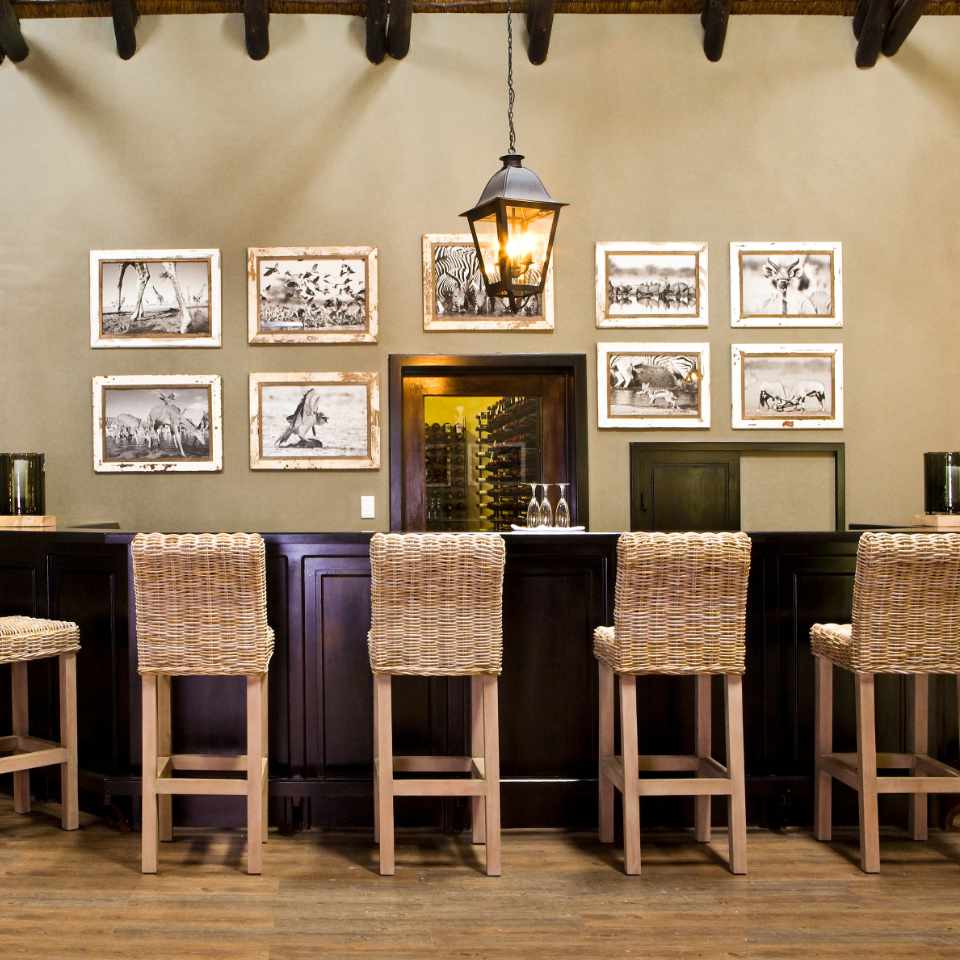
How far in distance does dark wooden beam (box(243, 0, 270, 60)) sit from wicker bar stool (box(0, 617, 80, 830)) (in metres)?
3.12

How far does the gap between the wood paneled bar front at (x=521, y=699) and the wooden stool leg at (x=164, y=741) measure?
0.35 ft

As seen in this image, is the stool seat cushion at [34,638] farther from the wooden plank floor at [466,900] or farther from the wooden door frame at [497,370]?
the wooden door frame at [497,370]

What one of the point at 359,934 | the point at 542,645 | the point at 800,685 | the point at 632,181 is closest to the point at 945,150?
the point at 632,181

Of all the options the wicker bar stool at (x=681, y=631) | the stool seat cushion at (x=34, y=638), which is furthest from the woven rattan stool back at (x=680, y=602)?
the stool seat cushion at (x=34, y=638)

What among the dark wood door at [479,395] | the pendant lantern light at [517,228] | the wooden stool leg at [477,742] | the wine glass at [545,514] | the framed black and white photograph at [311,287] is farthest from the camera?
the dark wood door at [479,395]

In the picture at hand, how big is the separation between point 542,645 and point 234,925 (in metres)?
1.38

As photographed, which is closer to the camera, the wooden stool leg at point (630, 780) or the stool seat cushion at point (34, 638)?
the wooden stool leg at point (630, 780)

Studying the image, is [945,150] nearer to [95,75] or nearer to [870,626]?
[870,626]

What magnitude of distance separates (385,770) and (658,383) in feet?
9.13

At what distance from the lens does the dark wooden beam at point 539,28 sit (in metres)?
4.87

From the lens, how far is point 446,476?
17.2 feet

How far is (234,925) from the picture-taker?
2719 millimetres

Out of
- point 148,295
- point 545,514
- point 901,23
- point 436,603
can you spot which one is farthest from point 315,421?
point 901,23

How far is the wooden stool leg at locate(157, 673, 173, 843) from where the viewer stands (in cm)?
333
